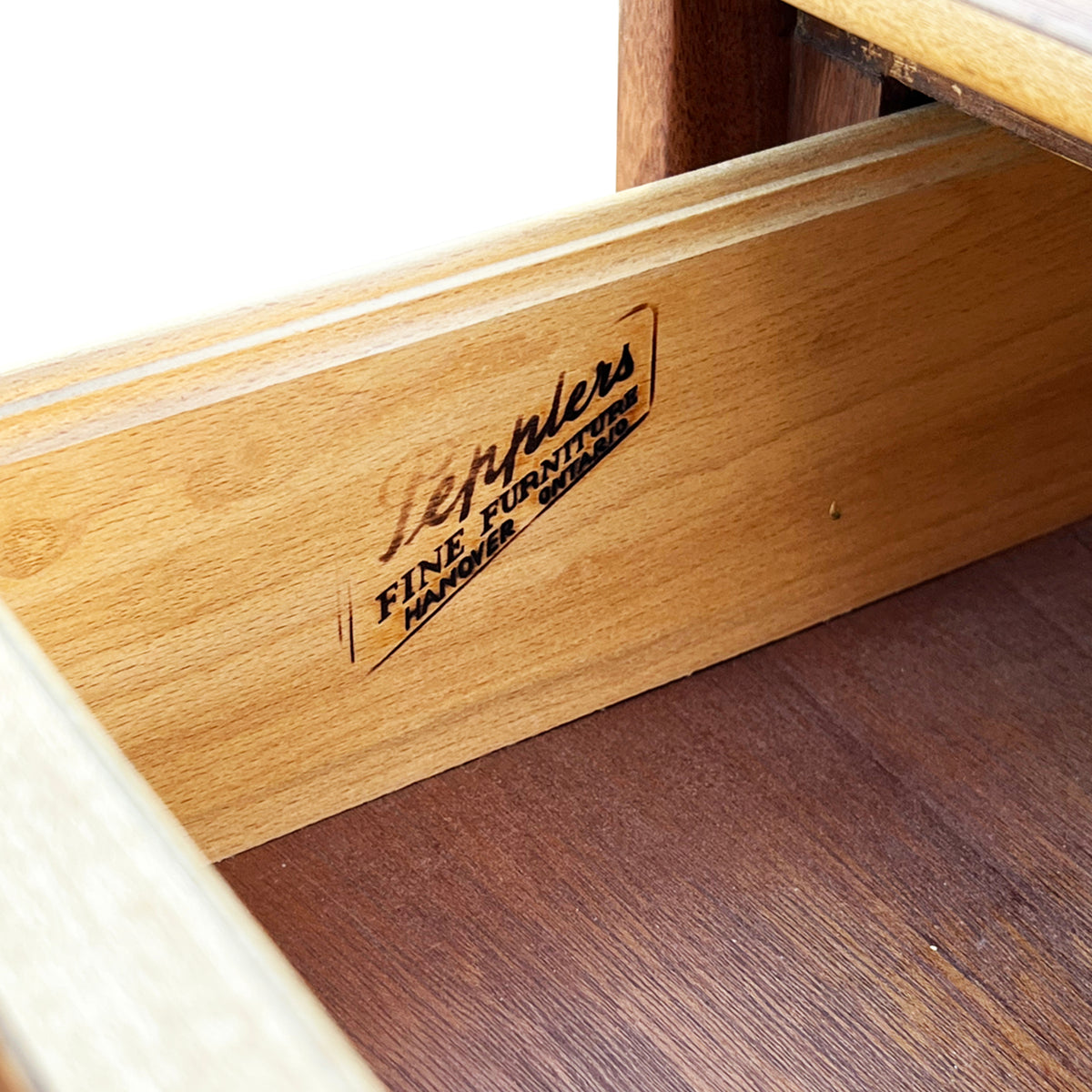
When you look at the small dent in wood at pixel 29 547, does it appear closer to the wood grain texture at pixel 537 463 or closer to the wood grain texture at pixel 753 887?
the wood grain texture at pixel 537 463

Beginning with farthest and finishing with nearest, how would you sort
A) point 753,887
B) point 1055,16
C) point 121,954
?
point 753,887
point 1055,16
point 121,954

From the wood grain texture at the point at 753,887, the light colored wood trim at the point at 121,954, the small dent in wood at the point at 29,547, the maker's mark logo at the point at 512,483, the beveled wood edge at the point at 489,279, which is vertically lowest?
the wood grain texture at the point at 753,887

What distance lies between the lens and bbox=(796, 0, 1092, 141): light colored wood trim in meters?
0.40

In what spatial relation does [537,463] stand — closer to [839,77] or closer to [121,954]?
[839,77]

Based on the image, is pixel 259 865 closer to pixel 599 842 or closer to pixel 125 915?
pixel 599 842

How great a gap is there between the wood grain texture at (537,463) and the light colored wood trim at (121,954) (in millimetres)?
243

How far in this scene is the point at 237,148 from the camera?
0.78 m

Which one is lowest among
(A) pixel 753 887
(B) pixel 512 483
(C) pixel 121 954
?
(A) pixel 753 887

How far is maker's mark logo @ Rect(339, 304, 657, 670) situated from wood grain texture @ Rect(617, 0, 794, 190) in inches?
6.9

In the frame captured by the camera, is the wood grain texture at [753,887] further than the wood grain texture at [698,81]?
No

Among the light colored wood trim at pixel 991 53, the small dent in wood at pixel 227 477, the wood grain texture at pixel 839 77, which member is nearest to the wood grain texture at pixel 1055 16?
the light colored wood trim at pixel 991 53

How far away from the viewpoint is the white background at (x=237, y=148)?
0.75 meters

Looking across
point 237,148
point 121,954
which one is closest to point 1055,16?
point 121,954

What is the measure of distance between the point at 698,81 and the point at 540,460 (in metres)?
0.22
